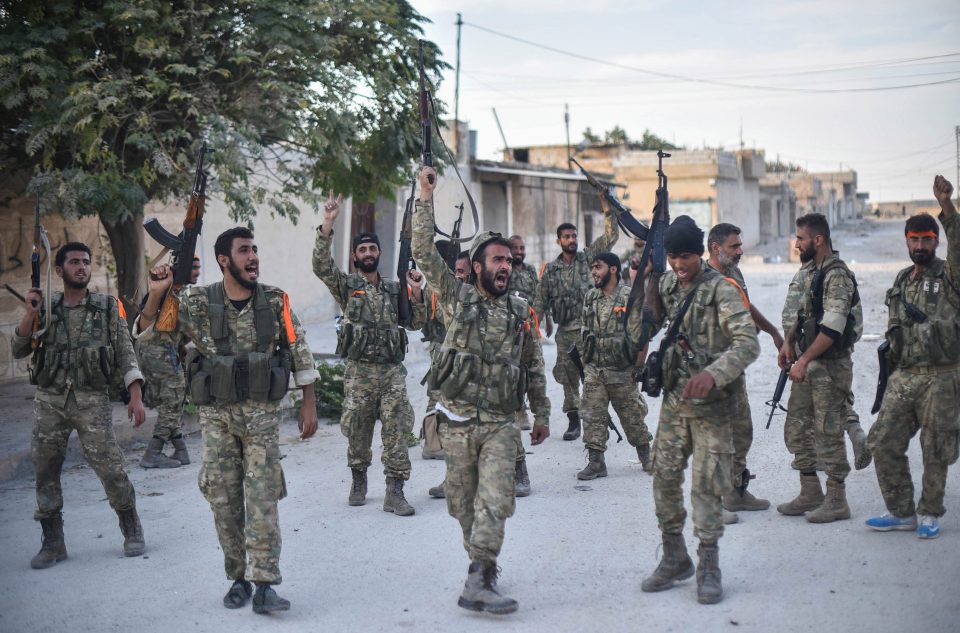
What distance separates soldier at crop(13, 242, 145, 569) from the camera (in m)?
6.14

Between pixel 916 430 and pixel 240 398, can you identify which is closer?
Result: pixel 240 398

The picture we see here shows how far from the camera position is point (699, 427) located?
5.28 m

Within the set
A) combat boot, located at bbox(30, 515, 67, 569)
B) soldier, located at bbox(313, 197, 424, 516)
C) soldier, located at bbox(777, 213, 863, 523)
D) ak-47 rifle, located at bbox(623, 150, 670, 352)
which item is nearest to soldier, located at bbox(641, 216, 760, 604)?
ak-47 rifle, located at bbox(623, 150, 670, 352)

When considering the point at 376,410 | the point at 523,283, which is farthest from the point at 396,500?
the point at 523,283

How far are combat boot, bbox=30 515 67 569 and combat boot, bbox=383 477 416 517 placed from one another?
2.22 meters

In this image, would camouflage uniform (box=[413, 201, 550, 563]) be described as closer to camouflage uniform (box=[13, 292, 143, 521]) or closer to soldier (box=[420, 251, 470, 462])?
soldier (box=[420, 251, 470, 462])

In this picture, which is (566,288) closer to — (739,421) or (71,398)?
(739,421)

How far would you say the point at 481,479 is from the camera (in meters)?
5.17

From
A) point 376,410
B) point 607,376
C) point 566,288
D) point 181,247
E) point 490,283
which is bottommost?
point 376,410

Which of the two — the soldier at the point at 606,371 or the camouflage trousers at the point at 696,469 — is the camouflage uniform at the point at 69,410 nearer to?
the camouflage trousers at the point at 696,469

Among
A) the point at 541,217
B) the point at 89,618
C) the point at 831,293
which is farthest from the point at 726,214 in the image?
the point at 89,618

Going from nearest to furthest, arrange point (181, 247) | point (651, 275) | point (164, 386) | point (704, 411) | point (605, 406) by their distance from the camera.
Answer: point (704, 411)
point (181, 247)
point (651, 275)
point (605, 406)
point (164, 386)

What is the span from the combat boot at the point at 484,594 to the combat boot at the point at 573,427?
474 centimetres

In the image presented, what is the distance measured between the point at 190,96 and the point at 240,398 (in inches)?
220
